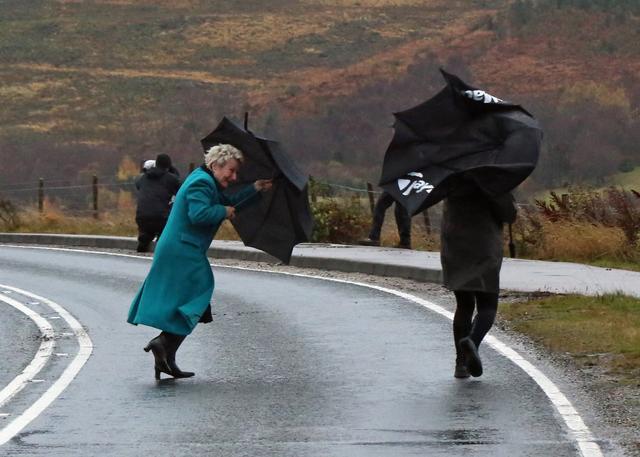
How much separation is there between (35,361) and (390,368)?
301 cm

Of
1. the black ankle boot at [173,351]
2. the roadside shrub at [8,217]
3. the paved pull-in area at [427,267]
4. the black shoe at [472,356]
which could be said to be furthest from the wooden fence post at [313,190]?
the black shoe at [472,356]

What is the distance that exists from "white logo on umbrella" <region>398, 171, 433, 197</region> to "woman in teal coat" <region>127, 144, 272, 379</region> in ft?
3.86

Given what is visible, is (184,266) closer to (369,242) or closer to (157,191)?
(157,191)

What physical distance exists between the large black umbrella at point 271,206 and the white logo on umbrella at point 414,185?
1.06 meters

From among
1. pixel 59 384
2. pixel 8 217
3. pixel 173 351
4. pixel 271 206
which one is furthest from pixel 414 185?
pixel 8 217

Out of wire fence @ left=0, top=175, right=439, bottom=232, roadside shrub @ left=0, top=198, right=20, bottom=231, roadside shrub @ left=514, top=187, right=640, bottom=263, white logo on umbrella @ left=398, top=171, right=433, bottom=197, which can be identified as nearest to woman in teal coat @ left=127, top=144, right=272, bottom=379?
white logo on umbrella @ left=398, top=171, right=433, bottom=197

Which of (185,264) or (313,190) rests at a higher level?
(185,264)

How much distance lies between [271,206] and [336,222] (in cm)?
1854

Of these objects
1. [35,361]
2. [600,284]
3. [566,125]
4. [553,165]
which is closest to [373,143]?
[566,125]

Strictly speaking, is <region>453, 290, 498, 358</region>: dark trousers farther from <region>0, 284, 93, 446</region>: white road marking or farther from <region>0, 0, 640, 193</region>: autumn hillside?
<region>0, 0, 640, 193</region>: autumn hillside

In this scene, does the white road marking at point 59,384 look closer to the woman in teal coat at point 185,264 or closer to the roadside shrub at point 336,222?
the woman in teal coat at point 185,264

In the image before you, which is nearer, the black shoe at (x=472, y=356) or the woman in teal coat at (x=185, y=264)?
the black shoe at (x=472, y=356)

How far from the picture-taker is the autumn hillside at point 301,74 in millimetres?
73875

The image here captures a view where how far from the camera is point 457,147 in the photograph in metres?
12.5
